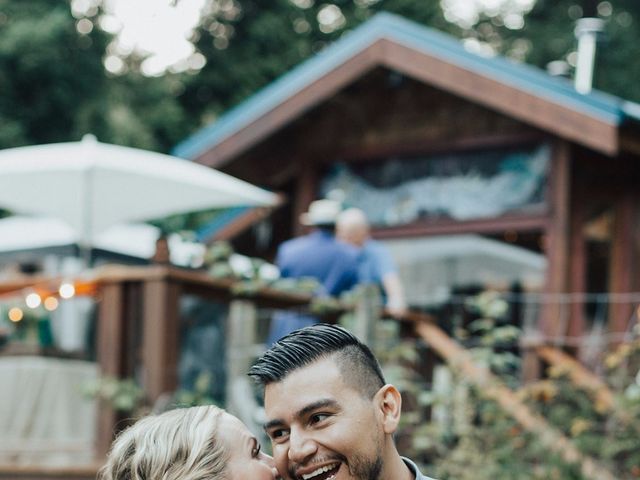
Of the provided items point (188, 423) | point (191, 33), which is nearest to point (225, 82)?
point (191, 33)

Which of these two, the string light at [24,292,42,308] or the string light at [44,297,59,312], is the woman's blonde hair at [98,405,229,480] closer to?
the string light at [24,292,42,308]

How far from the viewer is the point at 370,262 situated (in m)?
8.21

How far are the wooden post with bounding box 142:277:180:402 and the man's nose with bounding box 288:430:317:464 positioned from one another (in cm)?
358

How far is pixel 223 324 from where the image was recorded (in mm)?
8500

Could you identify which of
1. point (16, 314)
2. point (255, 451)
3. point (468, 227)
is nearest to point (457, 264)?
point (468, 227)

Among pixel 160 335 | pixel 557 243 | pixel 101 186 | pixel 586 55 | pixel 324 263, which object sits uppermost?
pixel 586 55

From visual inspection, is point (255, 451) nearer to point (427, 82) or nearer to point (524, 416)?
point (524, 416)

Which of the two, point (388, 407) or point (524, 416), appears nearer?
point (388, 407)

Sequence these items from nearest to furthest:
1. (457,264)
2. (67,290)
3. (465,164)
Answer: (67,290)
(465,164)
(457,264)

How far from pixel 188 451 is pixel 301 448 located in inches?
13.0

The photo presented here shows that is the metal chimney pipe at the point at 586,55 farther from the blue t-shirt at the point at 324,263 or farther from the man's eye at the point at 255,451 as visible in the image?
the man's eye at the point at 255,451

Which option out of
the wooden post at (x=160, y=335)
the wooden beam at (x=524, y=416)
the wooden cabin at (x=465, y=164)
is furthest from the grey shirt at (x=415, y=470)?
the wooden cabin at (x=465, y=164)

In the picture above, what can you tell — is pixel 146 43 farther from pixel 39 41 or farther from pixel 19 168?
pixel 19 168

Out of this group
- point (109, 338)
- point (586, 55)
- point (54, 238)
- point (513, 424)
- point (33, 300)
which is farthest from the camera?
point (586, 55)
